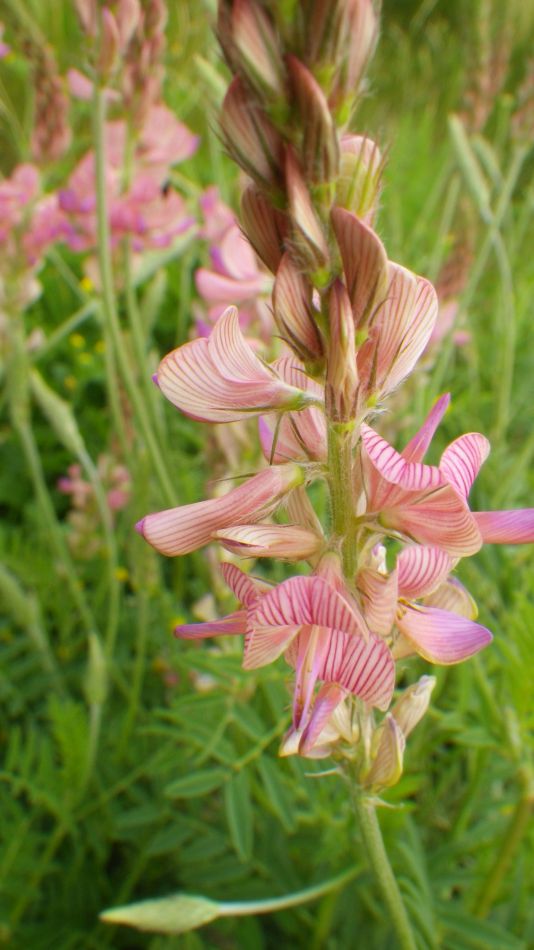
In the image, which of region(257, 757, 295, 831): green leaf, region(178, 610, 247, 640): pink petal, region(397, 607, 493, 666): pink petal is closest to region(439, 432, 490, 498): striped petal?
region(397, 607, 493, 666): pink petal

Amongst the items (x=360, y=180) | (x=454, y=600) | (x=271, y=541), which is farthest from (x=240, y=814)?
(x=360, y=180)

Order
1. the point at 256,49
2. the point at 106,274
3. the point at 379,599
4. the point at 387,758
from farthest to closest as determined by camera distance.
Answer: the point at 106,274
the point at 387,758
the point at 379,599
the point at 256,49

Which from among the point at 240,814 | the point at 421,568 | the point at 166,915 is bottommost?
the point at 240,814

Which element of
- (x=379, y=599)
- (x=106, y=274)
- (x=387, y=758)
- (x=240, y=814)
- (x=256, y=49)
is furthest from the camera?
(x=106, y=274)

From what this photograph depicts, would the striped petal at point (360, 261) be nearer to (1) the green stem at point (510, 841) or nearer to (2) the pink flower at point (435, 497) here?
(2) the pink flower at point (435, 497)

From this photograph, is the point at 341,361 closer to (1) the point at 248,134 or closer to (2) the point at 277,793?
(1) the point at 248,134

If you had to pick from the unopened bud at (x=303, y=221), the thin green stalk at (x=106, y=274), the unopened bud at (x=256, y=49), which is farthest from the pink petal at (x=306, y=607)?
the thin green stalk at (x=106, y=274)

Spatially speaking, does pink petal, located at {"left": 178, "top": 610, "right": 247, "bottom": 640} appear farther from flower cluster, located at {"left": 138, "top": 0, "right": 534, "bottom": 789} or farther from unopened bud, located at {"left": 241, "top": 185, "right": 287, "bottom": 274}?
unopened bud, located at {"left": 241, "top": 185, "right": 287, "bottom": 274}

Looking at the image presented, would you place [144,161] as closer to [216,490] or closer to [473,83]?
[216,490]
